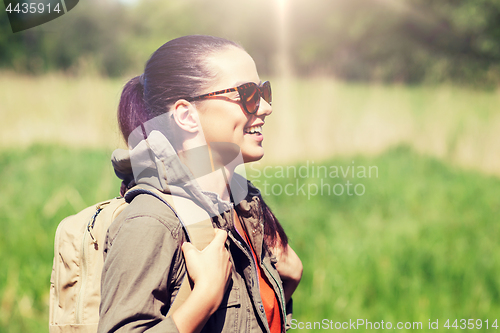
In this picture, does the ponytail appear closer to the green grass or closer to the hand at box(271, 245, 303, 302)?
the hand at box(271, 245, 303, 302)

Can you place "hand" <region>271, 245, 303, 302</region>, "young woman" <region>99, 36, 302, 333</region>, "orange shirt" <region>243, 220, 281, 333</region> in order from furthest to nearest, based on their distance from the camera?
"hand" <region>271, 245, 303, 302</region>, "orange shirt" <region>243, 220, 281, 333</region>, "young woman" <region>99, 36, 302, 333</region>

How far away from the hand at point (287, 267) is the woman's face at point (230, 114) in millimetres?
457

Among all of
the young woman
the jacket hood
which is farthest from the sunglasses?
the jacket hood

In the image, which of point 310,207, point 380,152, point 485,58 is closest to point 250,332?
point 310,207

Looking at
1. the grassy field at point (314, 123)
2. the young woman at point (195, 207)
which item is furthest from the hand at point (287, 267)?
the grassy field at point (314, 123)

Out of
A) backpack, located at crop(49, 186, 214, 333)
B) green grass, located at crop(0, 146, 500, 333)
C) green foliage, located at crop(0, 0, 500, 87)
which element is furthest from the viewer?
green foliage, located at crop(0, 0, 500, 87)

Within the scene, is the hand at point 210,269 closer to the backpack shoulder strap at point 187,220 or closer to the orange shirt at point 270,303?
the backpack shoulder strap at point 187,220

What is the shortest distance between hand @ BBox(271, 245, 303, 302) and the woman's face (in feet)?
1.50

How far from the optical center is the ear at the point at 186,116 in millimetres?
1288

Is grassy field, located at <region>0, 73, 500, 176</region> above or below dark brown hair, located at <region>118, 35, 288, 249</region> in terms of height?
below

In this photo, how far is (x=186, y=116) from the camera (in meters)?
1.30

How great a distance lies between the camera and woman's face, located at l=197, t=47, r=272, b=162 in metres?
1.30

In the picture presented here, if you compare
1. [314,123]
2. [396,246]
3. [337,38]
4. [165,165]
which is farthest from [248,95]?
[337,38]

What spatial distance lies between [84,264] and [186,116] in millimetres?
592
